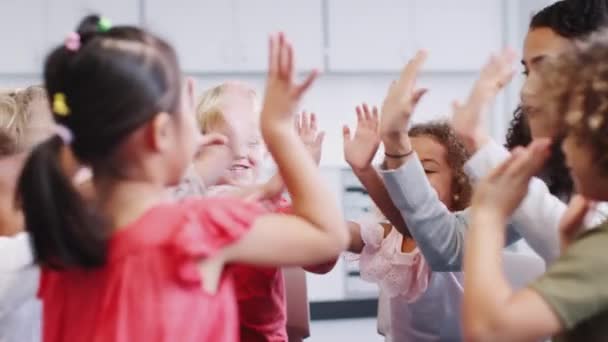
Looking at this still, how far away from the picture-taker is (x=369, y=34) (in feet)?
12.4

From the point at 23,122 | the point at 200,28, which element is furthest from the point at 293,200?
the point at 200,28

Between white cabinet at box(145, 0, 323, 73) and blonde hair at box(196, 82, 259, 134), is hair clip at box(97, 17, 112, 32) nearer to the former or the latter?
blonde hair at box(196, 82, 259, 134)

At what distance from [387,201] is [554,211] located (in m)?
0.35

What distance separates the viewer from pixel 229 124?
1581 millimetres

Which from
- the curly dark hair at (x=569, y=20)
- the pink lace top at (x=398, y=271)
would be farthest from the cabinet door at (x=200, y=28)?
the curly dark hair at (x=569, y=20)

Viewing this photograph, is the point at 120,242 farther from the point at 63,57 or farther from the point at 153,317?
the point at 63,57

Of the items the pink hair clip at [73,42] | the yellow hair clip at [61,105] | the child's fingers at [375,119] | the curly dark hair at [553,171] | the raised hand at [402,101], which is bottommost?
the curly dark hair at [553,171]

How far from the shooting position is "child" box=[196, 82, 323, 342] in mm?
1368

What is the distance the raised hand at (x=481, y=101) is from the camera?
1145 millimetres

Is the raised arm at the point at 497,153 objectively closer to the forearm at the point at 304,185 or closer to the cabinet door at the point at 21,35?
the forearm at the point at 304,185

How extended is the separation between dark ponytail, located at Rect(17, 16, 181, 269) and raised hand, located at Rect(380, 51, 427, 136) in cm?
41

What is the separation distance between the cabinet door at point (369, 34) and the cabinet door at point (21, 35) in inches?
44.9

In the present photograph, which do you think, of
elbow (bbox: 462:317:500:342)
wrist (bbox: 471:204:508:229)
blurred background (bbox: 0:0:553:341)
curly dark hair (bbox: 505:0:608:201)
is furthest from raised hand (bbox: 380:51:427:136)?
blurred background (bbox: 0:0:553:341)

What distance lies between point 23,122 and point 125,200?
21.9 inches
